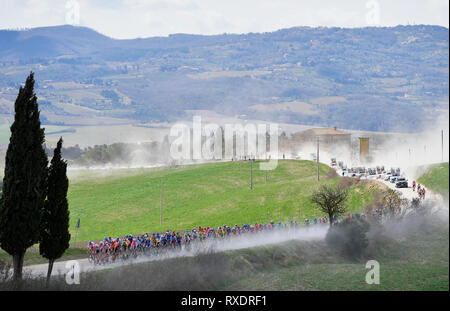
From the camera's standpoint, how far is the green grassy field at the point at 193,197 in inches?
3701

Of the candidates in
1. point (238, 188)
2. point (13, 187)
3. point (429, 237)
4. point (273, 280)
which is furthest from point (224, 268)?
point (238, 188)

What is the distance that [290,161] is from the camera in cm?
15638

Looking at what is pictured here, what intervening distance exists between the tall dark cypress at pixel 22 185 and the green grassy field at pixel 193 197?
52453mm

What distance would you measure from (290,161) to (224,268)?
384 feet

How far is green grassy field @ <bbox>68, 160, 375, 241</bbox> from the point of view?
308 feet

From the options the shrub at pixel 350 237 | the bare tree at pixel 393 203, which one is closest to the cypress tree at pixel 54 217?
the shrub at pixel 350 237

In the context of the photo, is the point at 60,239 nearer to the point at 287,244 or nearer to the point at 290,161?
the point at 287,244

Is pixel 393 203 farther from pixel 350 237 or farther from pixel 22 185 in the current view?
pixel 22 185

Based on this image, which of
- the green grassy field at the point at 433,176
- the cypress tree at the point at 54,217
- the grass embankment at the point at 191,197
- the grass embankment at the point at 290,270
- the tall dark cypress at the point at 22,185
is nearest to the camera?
the tall dark cypress at the point at 22,185

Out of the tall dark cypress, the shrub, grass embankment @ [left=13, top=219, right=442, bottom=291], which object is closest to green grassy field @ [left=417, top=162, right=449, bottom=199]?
the shrub

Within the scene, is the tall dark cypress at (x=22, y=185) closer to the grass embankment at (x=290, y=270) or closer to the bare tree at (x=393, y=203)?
the grass embankment at (x=290, y=270)

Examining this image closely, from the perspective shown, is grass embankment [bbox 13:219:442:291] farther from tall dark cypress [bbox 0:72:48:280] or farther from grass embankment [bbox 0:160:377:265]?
grass embankment [bbox 0:160:377:265]

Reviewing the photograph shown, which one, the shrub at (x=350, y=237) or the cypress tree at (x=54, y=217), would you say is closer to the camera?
the cypress tree at (x=54, y=217)

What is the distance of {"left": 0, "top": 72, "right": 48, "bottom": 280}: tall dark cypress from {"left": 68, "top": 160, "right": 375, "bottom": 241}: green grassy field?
172ft
